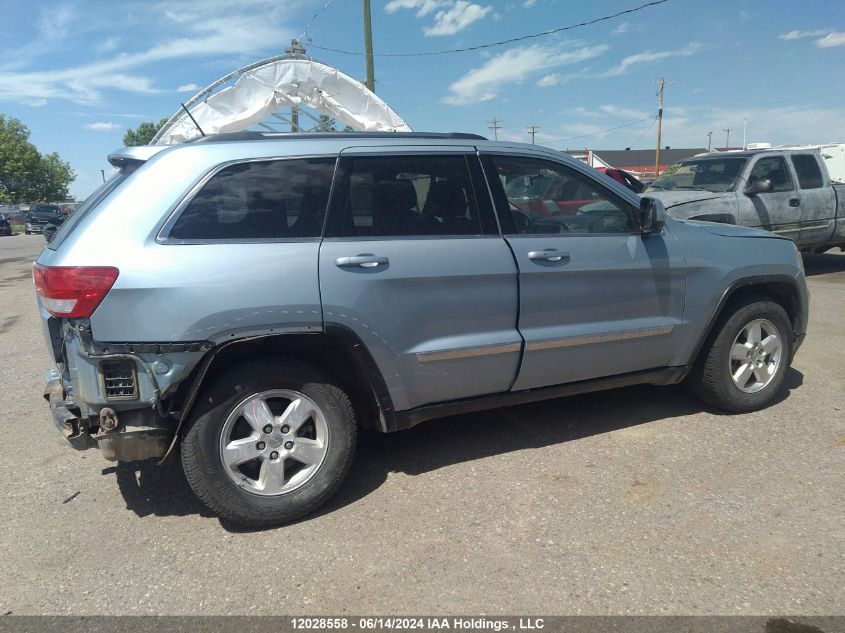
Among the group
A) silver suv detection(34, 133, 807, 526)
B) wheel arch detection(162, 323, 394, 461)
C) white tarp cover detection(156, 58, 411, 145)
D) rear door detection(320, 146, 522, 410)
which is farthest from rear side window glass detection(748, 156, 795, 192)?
wheel arch detection(162, 323, 394, 461)

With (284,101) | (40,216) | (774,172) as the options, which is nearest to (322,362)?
(774,172)

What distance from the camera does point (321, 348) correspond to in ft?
10.5

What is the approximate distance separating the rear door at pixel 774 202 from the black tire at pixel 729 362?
4.94m

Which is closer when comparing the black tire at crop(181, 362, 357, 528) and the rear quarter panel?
the rear quarter panel

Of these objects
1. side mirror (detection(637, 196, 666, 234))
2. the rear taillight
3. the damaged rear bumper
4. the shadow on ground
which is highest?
side mirror (detection(637, 196, 666, 234))

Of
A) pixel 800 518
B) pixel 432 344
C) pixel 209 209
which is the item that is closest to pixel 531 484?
pixel 432 344

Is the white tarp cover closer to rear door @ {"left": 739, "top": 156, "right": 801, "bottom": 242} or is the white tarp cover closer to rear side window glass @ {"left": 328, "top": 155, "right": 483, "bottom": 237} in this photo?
rear door @ {"left": 739, "top": 156, "right": 801, "bottom": 242}

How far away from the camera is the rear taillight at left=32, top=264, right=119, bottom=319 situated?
2.74 m

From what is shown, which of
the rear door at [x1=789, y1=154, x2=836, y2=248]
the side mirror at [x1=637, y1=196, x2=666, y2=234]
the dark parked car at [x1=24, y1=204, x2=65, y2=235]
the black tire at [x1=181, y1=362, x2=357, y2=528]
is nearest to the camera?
the black tire at [x1=181, y1=362, x2=357, y2=528]

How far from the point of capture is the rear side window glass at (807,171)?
31.7ft

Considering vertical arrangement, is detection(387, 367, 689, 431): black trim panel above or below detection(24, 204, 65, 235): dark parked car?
below

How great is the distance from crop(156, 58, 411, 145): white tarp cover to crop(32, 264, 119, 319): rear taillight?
27.8 ft

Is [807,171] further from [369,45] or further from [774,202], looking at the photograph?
[369,45]

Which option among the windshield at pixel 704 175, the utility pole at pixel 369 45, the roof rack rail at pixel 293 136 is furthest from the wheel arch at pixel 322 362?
the utility pole at pixel 369 45
